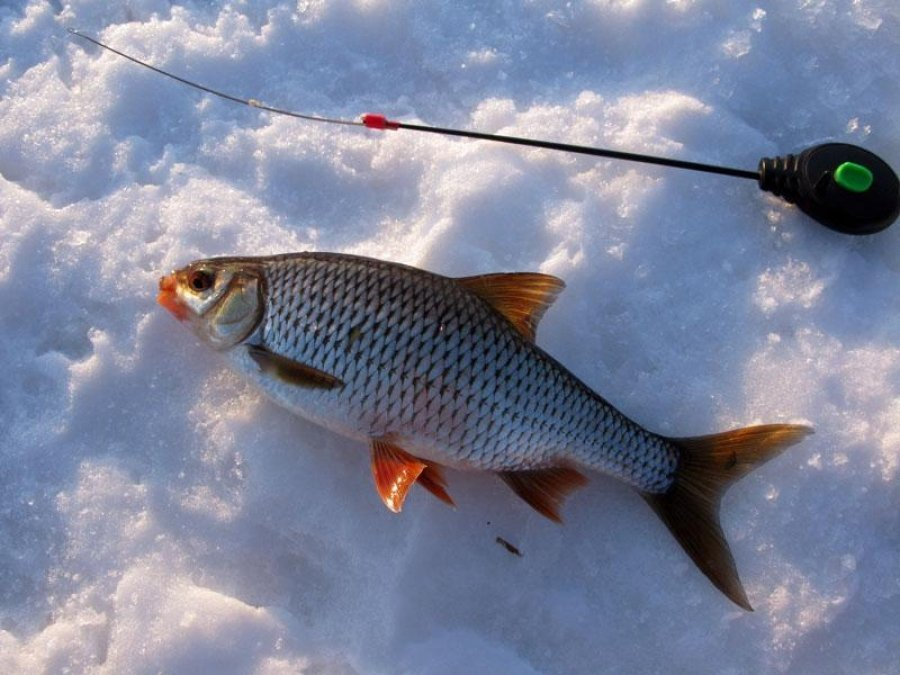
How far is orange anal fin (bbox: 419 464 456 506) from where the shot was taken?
7.83 ft

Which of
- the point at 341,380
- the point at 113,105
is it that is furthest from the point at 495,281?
the point at 113,105

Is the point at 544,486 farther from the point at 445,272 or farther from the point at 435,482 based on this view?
the point at 445,272

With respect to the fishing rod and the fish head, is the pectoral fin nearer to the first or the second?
the fish head

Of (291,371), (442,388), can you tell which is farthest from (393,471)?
(291,371)

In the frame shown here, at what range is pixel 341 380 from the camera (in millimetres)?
2352

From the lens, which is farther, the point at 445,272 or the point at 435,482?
the point at 445,272

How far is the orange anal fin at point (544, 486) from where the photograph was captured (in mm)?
2422

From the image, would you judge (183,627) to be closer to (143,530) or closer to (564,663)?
(143,530)

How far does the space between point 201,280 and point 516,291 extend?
1.04 meters

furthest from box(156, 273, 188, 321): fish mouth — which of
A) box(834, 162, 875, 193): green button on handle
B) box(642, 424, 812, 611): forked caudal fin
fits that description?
box(834, 162, 875, 193): green button on handle

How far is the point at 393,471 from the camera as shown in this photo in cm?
238

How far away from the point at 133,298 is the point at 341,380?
91 cm

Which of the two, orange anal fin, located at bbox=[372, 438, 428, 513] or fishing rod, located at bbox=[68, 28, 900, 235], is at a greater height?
fishing rod, located at bbox=[68, 28, 900, 235]

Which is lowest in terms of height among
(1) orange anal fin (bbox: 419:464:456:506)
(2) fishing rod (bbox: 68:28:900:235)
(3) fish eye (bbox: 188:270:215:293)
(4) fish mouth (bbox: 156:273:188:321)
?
(4) fish mouth (bbox: 156:273:188:321)
